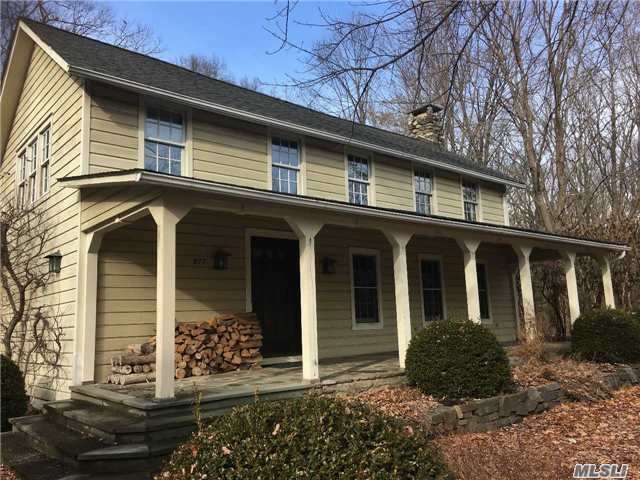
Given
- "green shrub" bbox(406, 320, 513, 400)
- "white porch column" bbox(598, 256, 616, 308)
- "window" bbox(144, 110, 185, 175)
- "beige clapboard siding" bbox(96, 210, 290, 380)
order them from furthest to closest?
1. "white porch column" bbox(598, 256, 616, 308)
2. "window" bbox(144, 110, 185, 175)
3. "beige clapboard siding" bbox(96, 210, 290, 380)
4. "green shrub" bbox(406, 320, 513, 400)

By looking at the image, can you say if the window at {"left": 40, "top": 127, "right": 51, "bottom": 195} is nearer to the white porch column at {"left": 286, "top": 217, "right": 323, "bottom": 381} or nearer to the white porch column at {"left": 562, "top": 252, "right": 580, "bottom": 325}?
the white porch column at {"left": 286, "top": 217, "right": 323, "bottom": 381}

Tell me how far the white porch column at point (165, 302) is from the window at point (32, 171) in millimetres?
4808

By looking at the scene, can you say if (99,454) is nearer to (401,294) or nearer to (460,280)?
(401,294)

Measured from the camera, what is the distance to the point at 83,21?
17078 mm

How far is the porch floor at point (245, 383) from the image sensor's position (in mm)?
5359

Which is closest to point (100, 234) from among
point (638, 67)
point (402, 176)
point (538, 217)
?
point (402, 176)

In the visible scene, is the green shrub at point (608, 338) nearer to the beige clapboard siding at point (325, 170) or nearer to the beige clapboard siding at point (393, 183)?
the beige clapboard siding at point (393, 183)

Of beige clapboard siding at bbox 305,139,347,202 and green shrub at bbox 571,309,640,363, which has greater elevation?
beige clapboard siding at bbox 305,139,347,202

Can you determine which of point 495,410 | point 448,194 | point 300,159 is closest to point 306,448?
point 495,410

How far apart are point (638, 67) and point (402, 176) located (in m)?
9.91

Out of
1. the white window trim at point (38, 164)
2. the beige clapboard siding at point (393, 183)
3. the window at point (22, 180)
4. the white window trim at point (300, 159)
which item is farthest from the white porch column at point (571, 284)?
the window at point (22, 180)

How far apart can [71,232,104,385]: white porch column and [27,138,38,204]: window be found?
293 centimetres

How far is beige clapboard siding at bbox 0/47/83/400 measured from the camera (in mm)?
7098

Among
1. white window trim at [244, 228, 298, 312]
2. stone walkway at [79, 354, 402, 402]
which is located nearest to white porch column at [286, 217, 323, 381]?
stone walkway at [79, 354, 402, 402]
